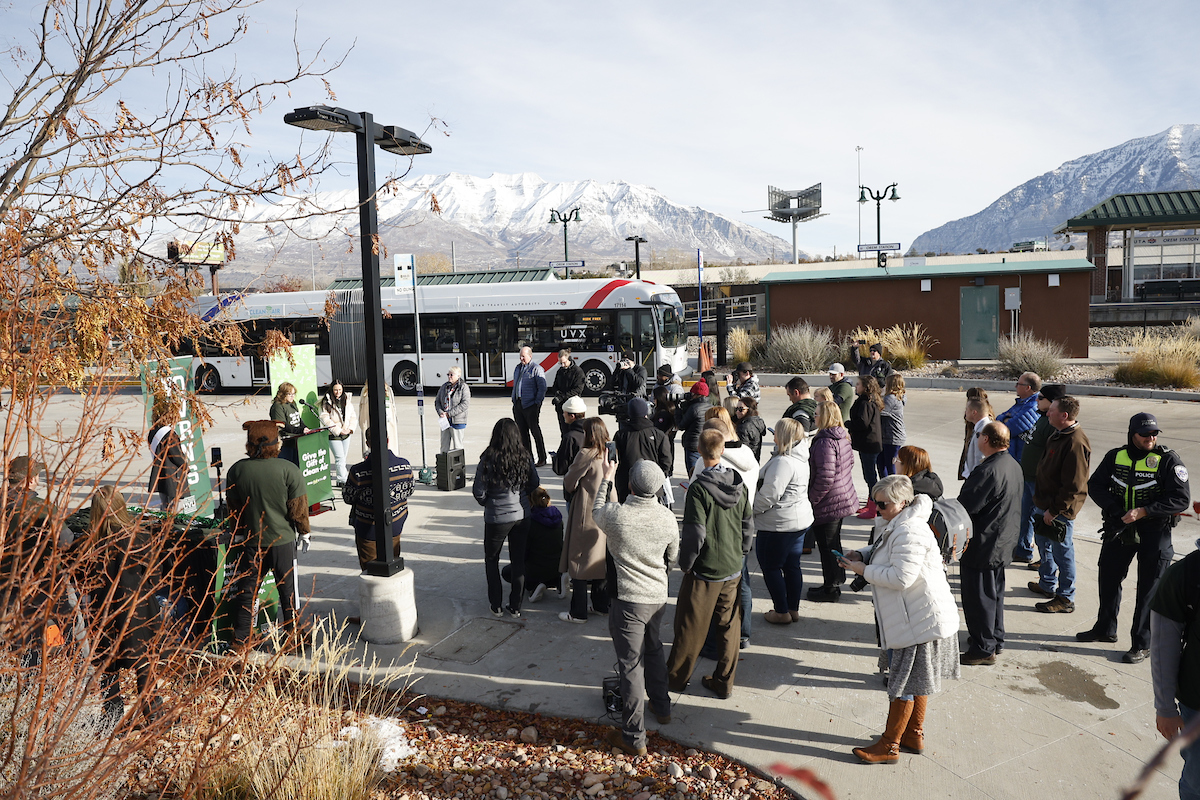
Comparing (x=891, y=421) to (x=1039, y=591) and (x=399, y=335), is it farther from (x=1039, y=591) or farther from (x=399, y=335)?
(x=399, y=335)

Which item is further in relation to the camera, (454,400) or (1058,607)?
(454,400)

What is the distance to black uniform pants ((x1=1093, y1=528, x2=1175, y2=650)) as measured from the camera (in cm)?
538

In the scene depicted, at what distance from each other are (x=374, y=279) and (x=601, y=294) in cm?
1534

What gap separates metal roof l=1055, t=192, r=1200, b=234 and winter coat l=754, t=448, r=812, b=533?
1328 inches

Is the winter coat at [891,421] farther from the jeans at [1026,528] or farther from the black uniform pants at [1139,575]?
the black uniform pants at [1139,575]

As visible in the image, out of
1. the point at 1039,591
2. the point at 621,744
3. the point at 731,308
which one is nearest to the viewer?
the point at 621,744

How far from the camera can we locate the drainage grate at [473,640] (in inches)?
232

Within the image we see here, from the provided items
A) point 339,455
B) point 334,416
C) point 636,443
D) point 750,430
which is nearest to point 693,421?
point 750,430

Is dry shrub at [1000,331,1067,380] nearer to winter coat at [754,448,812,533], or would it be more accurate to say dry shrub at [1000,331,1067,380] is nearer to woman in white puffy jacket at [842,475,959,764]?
winter coat at [754,448,812,533]

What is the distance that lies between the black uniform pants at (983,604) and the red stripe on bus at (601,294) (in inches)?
639

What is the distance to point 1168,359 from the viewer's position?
57.8ft

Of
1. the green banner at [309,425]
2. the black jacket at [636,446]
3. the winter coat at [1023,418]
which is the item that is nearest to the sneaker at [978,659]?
the winter coat at [1023,418]

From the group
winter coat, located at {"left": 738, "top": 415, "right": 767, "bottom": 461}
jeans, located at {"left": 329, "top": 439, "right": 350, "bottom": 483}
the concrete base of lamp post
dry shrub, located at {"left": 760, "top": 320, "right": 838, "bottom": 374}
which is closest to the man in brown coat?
winter coat, located at {"left": 738, "top": 415, "right": 767, "bottom": 461}

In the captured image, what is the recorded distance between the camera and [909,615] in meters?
4.38
